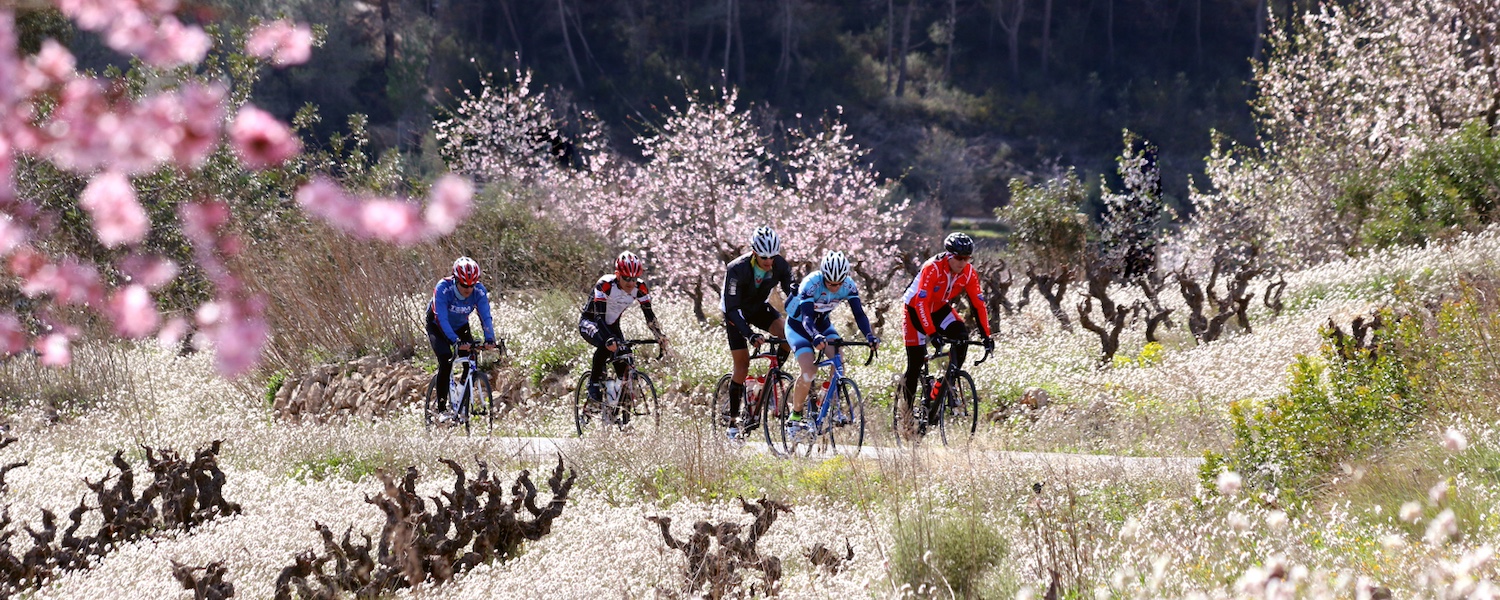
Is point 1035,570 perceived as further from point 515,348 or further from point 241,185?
point 241,185

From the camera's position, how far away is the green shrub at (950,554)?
220 inches

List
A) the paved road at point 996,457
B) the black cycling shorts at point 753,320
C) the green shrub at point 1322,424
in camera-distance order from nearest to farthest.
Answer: the green shrub at point 1322,424, the paved road at point 996,457, the black cycling shorts at point 753,320

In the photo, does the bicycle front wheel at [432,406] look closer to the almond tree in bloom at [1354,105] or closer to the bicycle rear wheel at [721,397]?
the bicycle rear wheel at [721,397]

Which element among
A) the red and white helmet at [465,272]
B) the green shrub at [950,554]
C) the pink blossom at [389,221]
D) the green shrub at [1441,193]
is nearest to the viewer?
the pink blossom at [389,221]

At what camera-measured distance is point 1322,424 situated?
7777mm

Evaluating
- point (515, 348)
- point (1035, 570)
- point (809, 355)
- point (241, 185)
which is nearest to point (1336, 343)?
point (809, 355)

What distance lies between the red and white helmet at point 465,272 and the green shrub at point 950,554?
19.9ft

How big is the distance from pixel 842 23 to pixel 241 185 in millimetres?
44382

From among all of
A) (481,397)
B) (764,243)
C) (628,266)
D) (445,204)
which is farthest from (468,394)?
(445,204)

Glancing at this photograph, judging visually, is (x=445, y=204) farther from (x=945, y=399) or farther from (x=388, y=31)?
(x=388, y=31)

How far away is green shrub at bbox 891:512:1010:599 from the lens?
5.58 m

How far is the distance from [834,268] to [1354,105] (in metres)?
21.2

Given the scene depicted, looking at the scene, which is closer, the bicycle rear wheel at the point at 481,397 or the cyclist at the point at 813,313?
the cyclist at the point at 813,313

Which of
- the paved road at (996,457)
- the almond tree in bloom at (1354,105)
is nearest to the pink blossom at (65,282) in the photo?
the paved road at (996,457)
